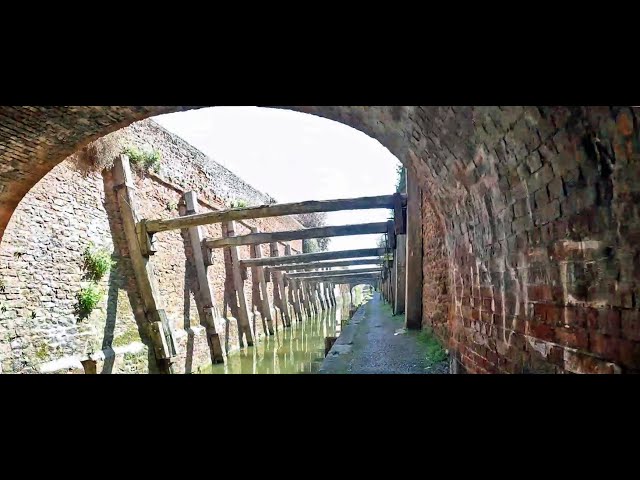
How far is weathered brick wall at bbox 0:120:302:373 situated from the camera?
5609 mm

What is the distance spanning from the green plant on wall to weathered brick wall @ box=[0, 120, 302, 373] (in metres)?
0.15

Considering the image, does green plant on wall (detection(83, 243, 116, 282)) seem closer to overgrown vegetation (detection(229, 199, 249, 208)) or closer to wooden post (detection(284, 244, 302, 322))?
overgrown vegetation (detection(229, 199, 249, 208))

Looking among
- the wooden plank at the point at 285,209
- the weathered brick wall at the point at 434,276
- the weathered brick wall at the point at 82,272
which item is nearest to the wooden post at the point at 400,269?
the weathered brick wall at the point at 434,276

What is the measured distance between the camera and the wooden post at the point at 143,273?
25.8 feet

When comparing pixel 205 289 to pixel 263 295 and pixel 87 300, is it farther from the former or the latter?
pixel 263 295

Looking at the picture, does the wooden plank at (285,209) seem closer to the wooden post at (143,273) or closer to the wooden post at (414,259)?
the wooden post at (143,273)

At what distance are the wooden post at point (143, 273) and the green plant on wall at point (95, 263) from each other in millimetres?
617

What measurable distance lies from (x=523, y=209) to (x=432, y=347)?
3881 mm

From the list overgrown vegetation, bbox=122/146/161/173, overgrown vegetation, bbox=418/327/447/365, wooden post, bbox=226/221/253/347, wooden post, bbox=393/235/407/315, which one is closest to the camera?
overgrown vegetation, bbox=418/327/447/365

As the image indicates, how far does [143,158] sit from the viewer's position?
8867mm

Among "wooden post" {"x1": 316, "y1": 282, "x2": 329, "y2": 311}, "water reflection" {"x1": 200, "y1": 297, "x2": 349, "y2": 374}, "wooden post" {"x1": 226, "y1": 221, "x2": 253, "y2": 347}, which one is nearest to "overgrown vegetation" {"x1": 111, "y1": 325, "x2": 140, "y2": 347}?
"water reflection" {"x1": 200, "y1": 297, "x2": 349, "y2": 374}

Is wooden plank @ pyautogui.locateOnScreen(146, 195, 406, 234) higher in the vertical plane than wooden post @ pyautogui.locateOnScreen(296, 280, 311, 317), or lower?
higher
